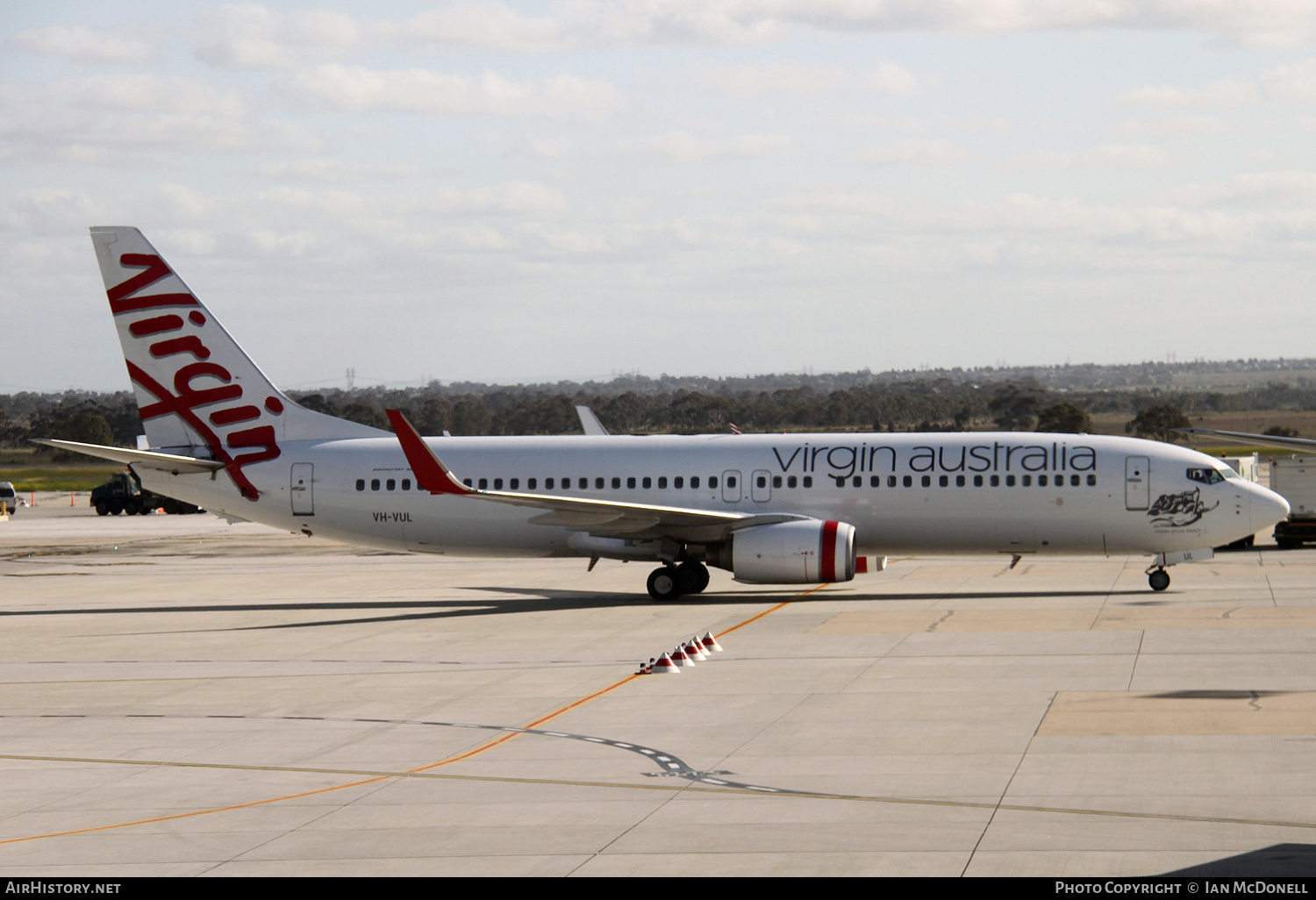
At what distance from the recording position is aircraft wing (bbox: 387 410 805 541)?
106 feet

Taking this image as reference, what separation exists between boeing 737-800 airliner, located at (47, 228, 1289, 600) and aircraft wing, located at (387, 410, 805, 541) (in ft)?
0.16

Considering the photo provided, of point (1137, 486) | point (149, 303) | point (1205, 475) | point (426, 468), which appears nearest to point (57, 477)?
point (149, 303)

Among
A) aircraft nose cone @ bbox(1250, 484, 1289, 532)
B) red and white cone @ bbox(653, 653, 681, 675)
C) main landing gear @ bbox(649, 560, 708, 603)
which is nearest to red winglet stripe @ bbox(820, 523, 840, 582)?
main landing gear @ bbox(649, 560, 708, 603)

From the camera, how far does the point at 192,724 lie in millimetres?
20797

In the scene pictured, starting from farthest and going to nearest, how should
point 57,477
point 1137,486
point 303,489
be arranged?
point 57,477
point 303,489
point 1137,486

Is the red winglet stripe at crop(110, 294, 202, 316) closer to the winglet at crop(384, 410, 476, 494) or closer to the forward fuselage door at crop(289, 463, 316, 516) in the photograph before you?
the forward fuselage door at crop(289, 463, 316, 516)

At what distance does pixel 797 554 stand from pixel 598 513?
4639mm

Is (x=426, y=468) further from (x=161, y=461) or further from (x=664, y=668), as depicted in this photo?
(x=664, y=668)

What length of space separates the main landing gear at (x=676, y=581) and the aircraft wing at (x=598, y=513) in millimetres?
862

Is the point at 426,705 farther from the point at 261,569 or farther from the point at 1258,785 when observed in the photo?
the point at 261,569

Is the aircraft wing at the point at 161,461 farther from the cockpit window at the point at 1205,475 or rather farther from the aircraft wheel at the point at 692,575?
the cockpit window at the point at 1205,475

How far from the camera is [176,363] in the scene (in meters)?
36.5

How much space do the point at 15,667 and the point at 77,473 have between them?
351 feet

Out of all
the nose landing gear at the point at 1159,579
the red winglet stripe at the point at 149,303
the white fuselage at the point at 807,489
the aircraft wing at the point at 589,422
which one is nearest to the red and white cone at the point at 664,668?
the white fuselage at the point at 807,489
